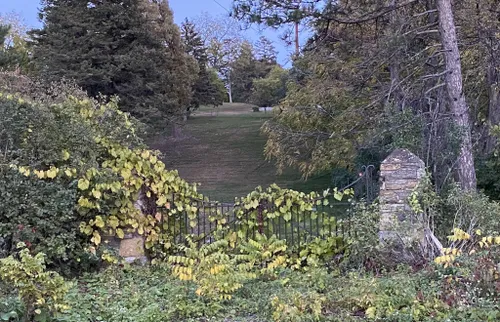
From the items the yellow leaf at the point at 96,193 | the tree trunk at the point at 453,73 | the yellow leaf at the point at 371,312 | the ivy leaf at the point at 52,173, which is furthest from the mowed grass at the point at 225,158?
the yellow leaf at the point at 371,312

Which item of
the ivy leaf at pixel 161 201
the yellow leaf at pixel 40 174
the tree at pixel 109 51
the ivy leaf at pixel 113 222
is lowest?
the ivy leaf at pixel 113 222

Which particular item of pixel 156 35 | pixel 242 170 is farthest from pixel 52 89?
pixel 242 170

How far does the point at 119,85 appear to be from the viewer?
19.6 m

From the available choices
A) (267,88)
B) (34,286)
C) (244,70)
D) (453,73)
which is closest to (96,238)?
(34,286)

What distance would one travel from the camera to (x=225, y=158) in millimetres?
25969

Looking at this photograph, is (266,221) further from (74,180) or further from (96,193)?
(74,180)

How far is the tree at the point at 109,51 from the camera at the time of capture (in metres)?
18.0

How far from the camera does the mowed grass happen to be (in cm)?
1916

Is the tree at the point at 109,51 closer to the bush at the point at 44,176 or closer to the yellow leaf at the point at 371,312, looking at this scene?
the bush at the point at 44,176

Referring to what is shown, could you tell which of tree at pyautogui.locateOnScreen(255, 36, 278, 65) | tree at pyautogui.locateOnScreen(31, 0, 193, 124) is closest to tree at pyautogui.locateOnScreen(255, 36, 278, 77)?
tree at pyautogui.locateOnScreen(255, 36, 278, 65)

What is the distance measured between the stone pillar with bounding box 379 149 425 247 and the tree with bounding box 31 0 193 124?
13856mm

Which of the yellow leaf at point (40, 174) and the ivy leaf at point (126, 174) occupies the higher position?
the yellow leaf at point (40, 174)

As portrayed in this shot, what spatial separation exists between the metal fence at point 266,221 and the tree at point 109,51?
1261cm

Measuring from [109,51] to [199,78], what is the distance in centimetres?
1279
